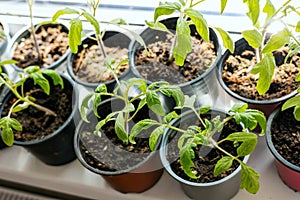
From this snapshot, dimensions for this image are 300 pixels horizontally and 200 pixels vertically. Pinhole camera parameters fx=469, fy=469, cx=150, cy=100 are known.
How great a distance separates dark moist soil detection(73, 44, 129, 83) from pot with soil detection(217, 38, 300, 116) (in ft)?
0.95

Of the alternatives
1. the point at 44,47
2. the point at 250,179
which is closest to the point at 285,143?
the point at 250,179

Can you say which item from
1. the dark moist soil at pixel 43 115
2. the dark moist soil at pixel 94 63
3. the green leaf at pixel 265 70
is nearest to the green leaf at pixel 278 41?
the green leaf at pixel 265 70

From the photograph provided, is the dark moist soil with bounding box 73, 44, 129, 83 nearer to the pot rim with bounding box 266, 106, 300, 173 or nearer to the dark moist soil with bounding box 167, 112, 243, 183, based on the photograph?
the dark moist soil with bounding box 167, 112, 243, 183

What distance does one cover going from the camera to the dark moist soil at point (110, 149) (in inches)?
44.8

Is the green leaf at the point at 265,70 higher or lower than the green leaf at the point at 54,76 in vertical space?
higher

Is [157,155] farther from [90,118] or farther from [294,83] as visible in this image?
[294,83]

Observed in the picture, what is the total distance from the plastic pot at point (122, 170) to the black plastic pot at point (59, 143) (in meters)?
0.04

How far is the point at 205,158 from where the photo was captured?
1122 millimetres

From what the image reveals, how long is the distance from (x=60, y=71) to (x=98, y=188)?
0.37m

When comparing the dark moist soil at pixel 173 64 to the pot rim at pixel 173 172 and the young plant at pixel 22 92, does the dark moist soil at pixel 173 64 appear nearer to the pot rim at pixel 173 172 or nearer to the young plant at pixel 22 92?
the pot rim at pixel 173 172

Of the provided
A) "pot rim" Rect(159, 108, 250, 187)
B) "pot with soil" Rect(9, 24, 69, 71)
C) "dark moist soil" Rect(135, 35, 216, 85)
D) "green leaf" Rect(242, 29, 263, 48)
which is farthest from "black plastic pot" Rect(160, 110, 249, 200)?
"pot with soil" Rect(9, 24, 69, 71)

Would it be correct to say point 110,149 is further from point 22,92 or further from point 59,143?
point 22,92

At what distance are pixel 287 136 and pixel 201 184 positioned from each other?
23 cm

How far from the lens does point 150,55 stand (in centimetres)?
128
